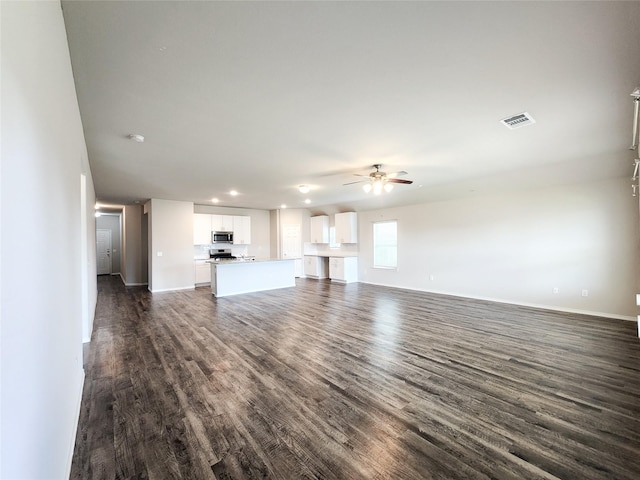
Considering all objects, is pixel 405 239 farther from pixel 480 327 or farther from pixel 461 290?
pixel 480 327

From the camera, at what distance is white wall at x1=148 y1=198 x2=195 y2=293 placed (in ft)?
24.5

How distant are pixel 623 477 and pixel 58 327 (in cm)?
331

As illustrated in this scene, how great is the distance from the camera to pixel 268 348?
11.6 ft

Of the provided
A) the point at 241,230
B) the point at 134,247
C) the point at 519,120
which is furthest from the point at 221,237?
the point at 519,120

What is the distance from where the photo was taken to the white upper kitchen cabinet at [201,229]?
8.60 m

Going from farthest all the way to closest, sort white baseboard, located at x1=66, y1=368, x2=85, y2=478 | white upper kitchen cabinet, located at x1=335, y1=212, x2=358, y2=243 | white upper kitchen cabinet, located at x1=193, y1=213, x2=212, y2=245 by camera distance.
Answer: white upper kitchen cabinet, located at x1=335, y1=212, x2=358, y2=243 < white upper kitchen cabinet, located at x1=193, y1=213, x2=212, y2=245 < white baseboard, located at x1=66, y1=368, x2=85, y2=478

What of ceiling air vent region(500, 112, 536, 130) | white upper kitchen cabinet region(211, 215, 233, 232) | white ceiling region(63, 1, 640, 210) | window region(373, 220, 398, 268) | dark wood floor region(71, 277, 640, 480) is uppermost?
white ceiling region(63, 1, 640, 210)

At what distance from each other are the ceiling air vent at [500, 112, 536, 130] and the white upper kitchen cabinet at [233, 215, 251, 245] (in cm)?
811

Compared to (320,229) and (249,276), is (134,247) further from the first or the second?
(320,229)

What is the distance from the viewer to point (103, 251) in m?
11.1

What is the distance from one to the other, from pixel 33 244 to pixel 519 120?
368 cm

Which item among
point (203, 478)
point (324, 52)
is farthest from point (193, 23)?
point (203, 478)

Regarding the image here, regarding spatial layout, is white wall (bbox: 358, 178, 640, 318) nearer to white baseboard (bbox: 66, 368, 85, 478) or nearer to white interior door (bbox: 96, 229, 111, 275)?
white baseboard (bbox: 66, 368, 85, 478)

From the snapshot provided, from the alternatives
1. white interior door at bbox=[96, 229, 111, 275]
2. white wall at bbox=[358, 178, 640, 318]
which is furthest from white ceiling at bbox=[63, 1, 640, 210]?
white interior door at bbox=[96, 229, 111, 275]
